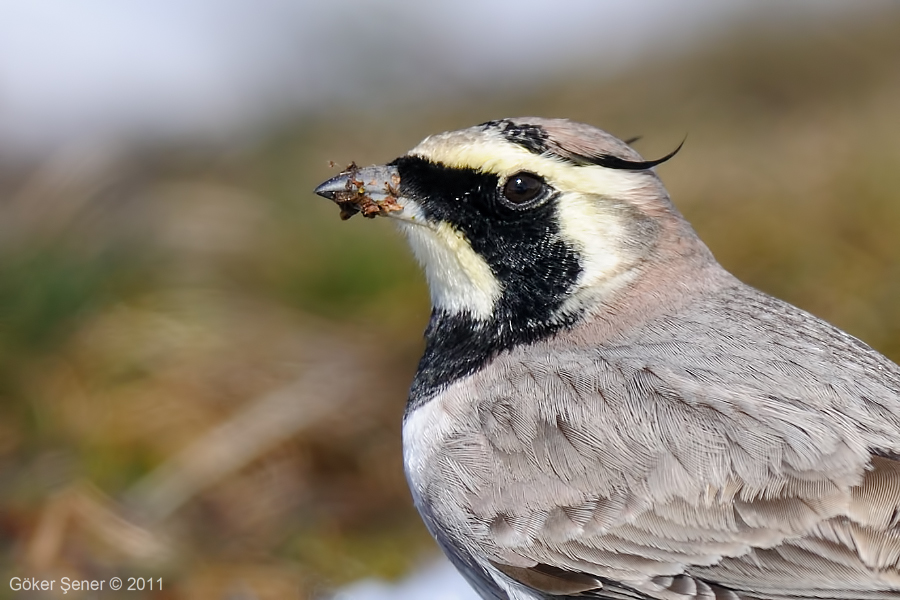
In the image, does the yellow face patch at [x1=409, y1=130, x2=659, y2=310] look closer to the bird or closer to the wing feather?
the bird

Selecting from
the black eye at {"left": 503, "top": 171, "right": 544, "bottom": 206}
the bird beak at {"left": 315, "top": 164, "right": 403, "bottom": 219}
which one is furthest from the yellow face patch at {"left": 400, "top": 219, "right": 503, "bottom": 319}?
the black eye at {"left": 503, "top": 171, "right": 544, "bottom": 206}

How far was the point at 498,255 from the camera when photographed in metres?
3.73

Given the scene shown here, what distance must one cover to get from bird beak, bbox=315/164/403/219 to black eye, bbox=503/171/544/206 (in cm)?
39

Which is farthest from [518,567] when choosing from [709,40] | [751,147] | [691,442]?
[709,40]

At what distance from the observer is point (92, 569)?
4238 mm

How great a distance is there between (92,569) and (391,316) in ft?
9.31

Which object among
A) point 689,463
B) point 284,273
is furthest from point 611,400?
point 284,273

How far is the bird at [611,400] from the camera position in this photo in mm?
3090

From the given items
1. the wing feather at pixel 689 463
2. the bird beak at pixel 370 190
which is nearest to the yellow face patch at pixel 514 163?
the bird beak at pixel 370 190

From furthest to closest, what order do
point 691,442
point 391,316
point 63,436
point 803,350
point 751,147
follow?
point 751,147 < point 391,316 < point 63,436 < point 803,350 < point 691,442

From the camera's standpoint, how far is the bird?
122 inches

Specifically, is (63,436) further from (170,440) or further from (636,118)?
(636,118)

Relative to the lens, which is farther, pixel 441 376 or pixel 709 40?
pixel 709 40

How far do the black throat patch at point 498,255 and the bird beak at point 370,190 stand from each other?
40mm
